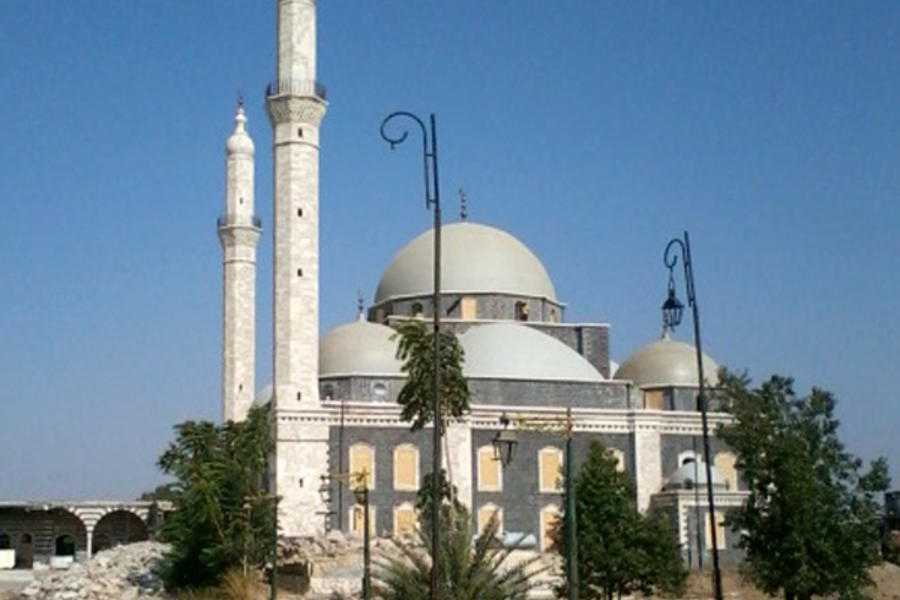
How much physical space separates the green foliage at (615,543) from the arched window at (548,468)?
1068cm

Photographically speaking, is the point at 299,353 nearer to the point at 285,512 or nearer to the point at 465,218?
the point at 285,512

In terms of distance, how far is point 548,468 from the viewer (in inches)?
1640

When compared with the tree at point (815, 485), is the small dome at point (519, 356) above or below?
above

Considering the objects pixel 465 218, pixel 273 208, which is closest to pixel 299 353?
pixel 273 208

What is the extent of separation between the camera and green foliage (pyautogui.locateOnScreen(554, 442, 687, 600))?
2859 centimetres

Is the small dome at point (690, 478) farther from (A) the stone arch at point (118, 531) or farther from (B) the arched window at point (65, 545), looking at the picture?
(B) the arched window at point (65, 545)

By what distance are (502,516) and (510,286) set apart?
1014 centimetres

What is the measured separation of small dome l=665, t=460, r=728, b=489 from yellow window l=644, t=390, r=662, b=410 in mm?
5089

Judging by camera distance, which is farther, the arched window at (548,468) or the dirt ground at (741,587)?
the arched window at (548,468)

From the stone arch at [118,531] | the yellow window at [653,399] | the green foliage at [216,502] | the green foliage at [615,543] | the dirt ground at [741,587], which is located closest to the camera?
the green foliage at [615,543]

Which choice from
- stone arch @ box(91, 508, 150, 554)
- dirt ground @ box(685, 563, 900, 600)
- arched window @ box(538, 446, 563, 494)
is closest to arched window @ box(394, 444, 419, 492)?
arched window @ box(538, 446, 563, 494)

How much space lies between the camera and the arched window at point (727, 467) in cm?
4372

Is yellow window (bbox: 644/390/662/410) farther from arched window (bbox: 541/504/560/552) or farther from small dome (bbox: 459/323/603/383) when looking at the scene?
arched window (bbox: 541/504/560/552)

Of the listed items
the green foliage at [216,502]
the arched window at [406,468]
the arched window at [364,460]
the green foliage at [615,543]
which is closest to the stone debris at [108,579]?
the green foliage at [216,502]
